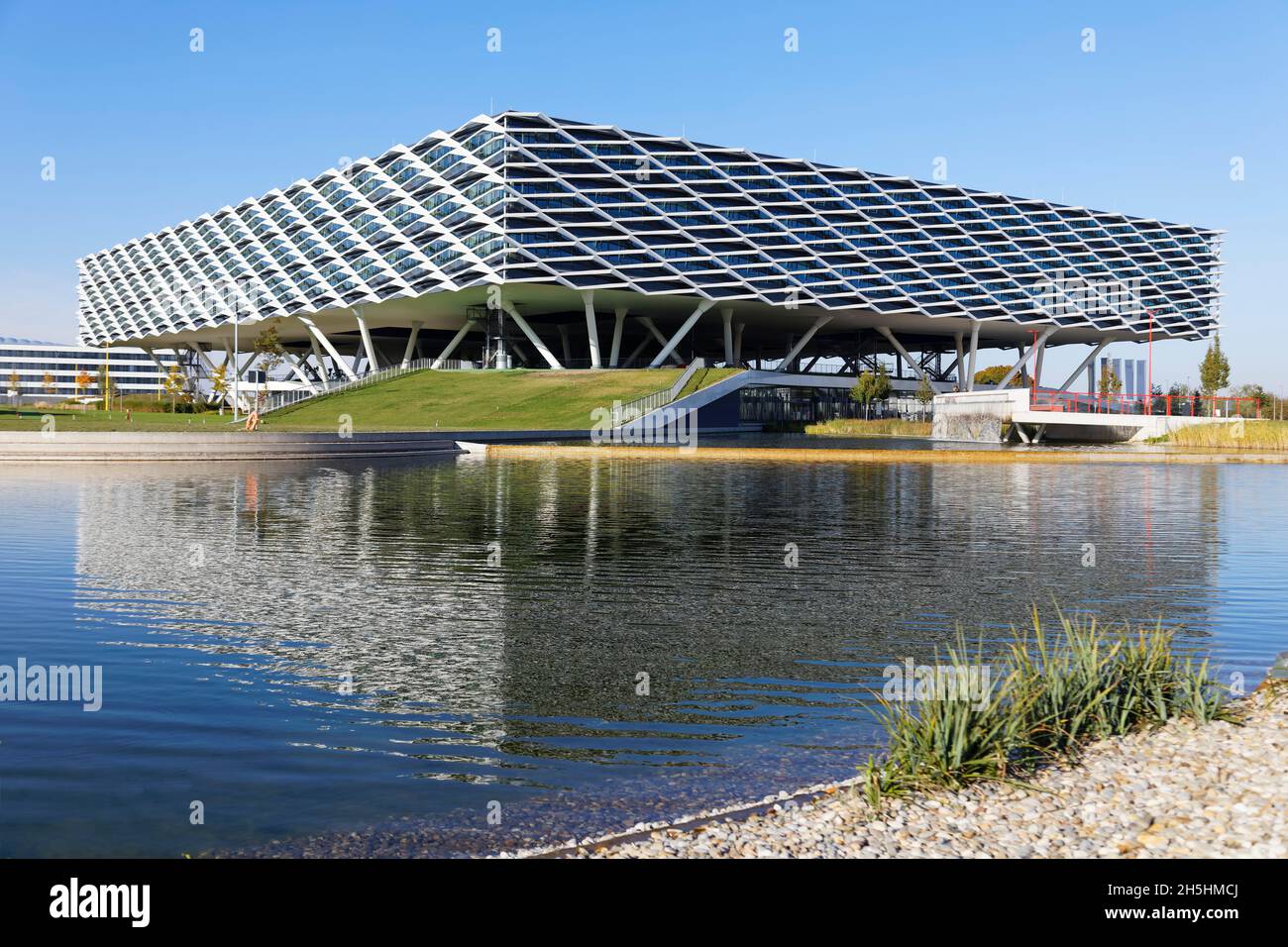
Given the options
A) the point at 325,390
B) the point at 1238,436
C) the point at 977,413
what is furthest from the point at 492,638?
the point at 325,390

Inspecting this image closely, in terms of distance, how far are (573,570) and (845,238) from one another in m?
89.6

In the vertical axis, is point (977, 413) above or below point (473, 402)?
below

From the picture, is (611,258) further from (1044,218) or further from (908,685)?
(908,685)

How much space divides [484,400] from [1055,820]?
66.5 metres

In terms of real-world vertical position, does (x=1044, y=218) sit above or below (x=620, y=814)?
above

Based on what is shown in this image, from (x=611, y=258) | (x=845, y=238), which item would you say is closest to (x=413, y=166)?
(x=611, y=258)

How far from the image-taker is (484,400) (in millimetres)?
70188

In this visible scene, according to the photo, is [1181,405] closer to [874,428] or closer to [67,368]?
[874,428]

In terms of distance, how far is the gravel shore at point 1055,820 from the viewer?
15.8 ft

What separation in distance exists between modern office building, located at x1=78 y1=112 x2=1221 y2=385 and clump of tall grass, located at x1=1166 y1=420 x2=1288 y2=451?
42151mm

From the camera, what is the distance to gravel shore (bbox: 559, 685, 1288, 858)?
15.8 ft

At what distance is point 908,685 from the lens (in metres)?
7.93

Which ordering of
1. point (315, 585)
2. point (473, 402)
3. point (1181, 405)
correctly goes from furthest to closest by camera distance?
point (473, 402), point (1181, 405), point (315, 585)

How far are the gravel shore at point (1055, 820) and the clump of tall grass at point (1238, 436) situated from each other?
48.7 m
